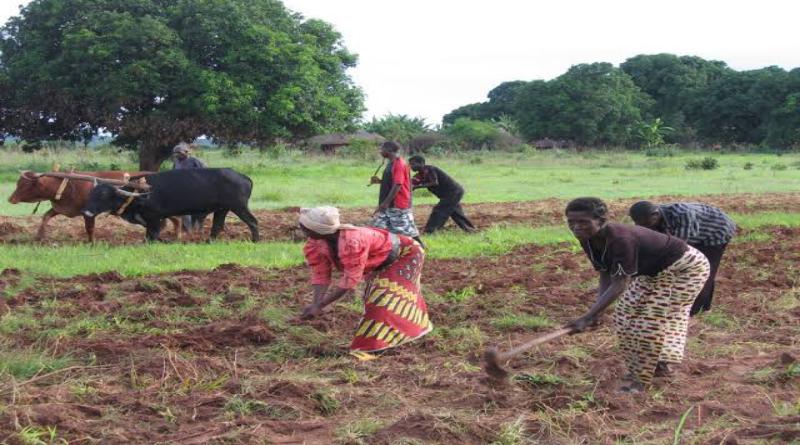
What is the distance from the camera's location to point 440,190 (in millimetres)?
13086

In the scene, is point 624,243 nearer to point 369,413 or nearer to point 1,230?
point 369,413

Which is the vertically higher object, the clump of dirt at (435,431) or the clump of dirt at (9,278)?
the clump of dirt at (9,278)

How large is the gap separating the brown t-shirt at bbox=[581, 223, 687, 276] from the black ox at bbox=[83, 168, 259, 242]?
8.04 meters

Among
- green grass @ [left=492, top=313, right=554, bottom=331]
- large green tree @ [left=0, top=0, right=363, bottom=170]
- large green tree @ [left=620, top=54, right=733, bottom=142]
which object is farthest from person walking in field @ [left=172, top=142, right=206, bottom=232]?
large green tree @ [left=620, top=54, right=733, bottom=142]

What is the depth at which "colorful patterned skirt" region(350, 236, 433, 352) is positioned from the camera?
6512mm

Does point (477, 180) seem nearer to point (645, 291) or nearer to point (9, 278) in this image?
point (9, 278)

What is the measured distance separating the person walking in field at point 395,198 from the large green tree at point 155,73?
1556 cm

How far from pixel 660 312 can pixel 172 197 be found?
8.26 meters

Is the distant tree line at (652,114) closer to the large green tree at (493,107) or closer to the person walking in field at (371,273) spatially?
the large green tree at (493,107)

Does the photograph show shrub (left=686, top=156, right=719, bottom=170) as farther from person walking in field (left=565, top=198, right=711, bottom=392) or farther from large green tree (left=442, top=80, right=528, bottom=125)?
large green tree (left=442, top=80, right=528, bottom=125)

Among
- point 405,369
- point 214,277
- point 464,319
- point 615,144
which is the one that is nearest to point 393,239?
point 405,369

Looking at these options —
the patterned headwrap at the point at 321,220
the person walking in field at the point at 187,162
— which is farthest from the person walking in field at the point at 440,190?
the patterned headwrap at the point at 321,220

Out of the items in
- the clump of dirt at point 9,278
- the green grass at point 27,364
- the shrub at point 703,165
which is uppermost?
the green grass at point 27,364

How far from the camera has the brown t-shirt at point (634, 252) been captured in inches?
205
